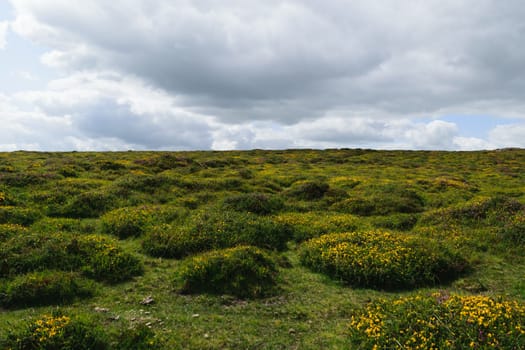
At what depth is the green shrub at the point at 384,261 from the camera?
36.7 feet

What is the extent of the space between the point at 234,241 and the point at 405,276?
6.19 metres

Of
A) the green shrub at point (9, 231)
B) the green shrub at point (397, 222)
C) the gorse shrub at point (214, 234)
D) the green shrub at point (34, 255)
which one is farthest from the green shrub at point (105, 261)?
the green shrub at point (397, 222)

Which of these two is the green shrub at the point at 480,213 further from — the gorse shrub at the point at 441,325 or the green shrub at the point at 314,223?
the gorse shrub at the point at 441,325

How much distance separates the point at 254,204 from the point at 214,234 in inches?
210

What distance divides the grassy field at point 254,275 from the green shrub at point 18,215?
0.08 meters

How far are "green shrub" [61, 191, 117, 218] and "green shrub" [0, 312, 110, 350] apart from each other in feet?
37.6

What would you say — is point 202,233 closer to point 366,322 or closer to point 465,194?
point 366,322

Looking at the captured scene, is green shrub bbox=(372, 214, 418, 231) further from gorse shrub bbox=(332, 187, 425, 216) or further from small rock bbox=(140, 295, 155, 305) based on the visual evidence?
small rock bbox=(140, 295, 155, 305)

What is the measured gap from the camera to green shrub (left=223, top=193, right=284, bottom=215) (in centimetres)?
1895

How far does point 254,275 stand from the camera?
36.1 feet

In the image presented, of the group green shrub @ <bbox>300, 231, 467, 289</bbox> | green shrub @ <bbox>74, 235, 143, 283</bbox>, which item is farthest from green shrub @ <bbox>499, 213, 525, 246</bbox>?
green shrub @ <bbox>74, 235, 143, 283</bbox>

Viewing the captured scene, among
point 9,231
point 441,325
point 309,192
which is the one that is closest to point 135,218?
point 9,231

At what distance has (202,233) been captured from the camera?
14.2 m


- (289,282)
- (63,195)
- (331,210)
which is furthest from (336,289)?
(63,195)
